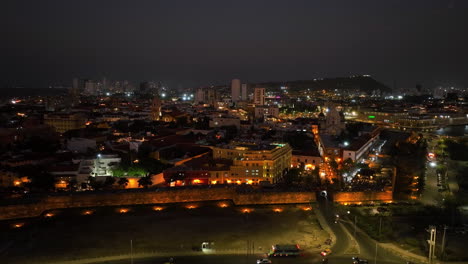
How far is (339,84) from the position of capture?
72312mm

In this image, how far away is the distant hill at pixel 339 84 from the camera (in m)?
70.9

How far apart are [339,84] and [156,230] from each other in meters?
69.4

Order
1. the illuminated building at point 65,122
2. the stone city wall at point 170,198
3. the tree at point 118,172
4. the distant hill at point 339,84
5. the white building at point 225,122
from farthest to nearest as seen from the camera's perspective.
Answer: the distant hill at point 339,84 < the white building at point 225,122 < the illuminated building at point 65,122 < the tree at point 118,172 < the stone city wall at point 170,198

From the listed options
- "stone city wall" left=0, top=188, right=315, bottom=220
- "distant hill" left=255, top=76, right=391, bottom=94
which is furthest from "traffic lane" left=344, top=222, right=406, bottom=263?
"distant hill" left=255, top=76, right=391, bottom=94

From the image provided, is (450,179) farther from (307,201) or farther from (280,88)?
(280,88)

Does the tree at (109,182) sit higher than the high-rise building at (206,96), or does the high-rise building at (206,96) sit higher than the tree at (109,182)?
the high-rise building at (206,96)

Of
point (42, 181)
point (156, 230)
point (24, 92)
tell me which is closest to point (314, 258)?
point (156, 230)

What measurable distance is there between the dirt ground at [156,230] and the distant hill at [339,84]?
2492 inches

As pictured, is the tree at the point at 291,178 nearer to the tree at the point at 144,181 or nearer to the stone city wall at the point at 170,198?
the stone city wall at the point at 170,198

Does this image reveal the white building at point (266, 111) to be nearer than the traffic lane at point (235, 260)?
No

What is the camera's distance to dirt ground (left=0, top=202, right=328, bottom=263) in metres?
6.40

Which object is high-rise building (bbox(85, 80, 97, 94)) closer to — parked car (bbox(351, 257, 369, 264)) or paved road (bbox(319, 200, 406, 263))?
paved road (bbox(319, 200, 406, 263))

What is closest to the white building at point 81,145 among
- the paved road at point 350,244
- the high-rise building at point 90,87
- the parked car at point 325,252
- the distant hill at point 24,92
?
the paved road at point 350,244

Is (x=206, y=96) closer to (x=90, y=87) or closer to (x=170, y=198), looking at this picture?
(x=90, y=87)
